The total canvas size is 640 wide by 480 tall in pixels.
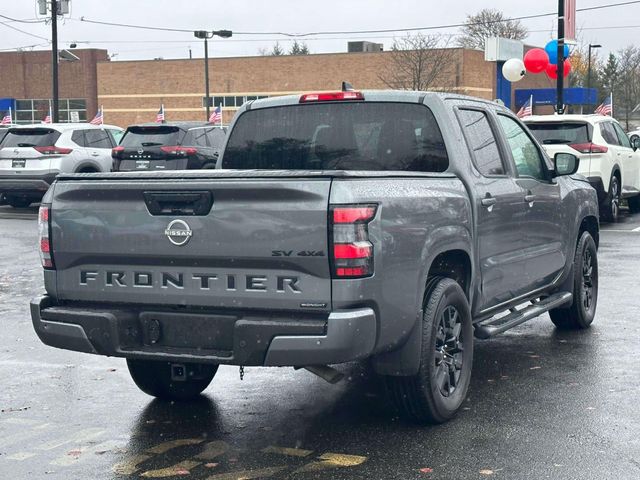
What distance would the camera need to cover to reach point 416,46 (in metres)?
64.4

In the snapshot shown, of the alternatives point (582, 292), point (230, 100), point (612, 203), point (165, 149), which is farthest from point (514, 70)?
point (230, 100)

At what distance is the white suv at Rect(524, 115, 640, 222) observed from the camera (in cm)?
1816

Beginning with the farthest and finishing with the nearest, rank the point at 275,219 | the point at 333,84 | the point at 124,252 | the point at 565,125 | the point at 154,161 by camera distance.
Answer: the point at 333,84, the point at 154,161, the point at 565,125, the point at 124,252, the point at 275,219

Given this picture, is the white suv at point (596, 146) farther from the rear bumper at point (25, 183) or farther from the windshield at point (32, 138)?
the windshield at point (32, 138)

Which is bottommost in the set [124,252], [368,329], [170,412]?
[170,412]

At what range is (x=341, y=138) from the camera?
22.5 ft

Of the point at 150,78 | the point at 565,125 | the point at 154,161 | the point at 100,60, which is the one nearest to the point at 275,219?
the point at 565,125

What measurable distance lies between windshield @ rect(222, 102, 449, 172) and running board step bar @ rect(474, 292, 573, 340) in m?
1.12

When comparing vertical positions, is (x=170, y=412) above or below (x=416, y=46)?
below

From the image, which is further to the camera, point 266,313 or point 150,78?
point 150,78

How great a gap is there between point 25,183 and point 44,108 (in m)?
58.3

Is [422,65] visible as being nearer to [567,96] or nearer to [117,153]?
[567,96]

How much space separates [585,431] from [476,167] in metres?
1.84

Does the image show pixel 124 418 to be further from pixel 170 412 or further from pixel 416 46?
pixel 416 46
